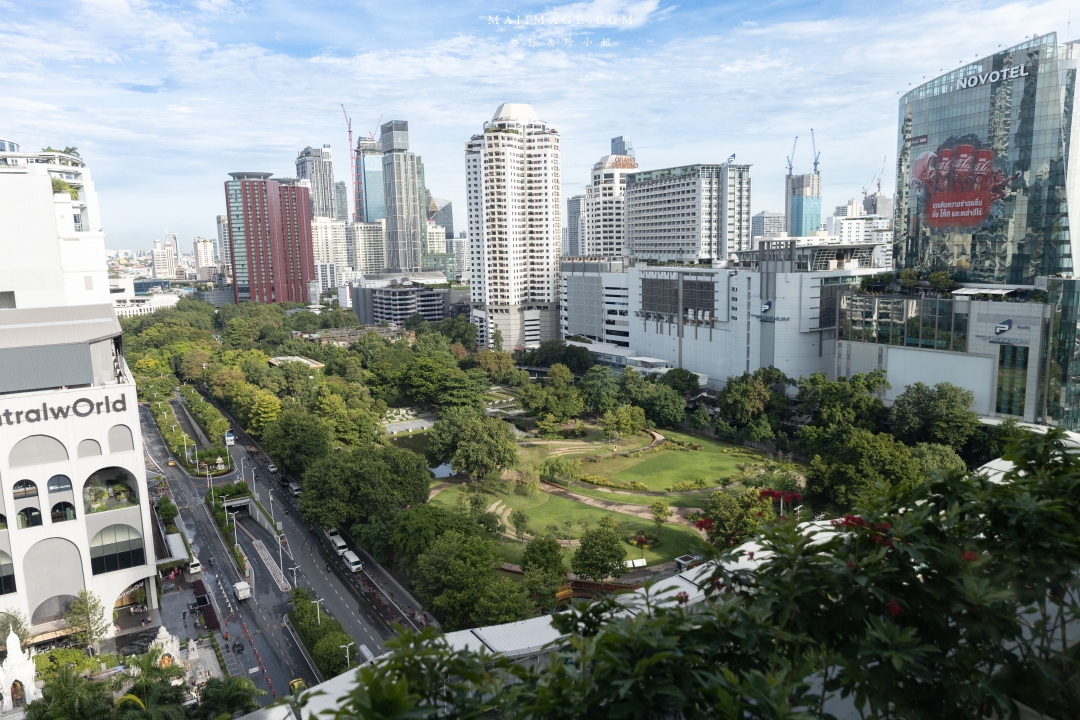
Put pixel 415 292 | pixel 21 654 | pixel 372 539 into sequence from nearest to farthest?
pixel 21 654
pixel 372 539
pixel 415 292

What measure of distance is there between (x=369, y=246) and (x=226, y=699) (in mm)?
131042

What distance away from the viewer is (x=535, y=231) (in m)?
67.3

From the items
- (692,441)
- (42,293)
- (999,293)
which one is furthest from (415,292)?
(999,293)

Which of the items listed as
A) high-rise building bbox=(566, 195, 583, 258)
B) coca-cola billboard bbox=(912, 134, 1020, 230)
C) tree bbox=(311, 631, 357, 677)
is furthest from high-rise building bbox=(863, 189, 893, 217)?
tree bbox=(311, 631, 357, 677)

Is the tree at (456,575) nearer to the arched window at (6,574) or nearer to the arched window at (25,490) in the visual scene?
the arched window at (25,490)

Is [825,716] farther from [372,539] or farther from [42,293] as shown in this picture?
[42,293]

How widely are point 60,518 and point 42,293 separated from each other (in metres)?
11.7

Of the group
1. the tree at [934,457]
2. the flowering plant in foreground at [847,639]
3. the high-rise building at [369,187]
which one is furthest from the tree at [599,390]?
the high-rise building at [369,187]

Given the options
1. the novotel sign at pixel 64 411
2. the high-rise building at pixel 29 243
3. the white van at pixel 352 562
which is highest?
the high-rise building at pixel 29 243

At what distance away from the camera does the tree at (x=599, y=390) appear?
1687 inches

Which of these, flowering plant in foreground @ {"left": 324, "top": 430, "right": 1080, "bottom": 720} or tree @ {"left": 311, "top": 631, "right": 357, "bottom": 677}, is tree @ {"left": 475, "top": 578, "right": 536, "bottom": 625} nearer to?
tree @ {"left": 311, "top": 631, "right": 357, "bottom": 677}

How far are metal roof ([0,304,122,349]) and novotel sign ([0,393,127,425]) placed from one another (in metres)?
1.83

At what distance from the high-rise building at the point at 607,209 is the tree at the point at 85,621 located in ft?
215

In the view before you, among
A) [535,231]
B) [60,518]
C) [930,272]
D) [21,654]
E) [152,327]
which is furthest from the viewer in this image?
[152,327]
